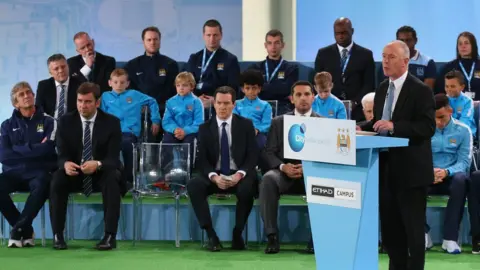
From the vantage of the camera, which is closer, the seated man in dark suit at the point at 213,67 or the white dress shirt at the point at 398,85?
the white dress shirt at the point at 398,85

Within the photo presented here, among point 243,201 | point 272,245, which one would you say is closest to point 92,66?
point 243,201

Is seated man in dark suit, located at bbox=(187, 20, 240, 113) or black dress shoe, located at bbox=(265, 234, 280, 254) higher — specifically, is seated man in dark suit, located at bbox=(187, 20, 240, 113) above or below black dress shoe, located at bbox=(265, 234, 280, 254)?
above

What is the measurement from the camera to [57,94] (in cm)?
849

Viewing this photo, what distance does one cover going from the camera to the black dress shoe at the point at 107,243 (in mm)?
7148

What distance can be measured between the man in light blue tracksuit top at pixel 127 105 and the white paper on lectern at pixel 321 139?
3.70 meters

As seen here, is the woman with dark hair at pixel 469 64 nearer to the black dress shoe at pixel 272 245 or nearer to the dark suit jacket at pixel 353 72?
the dark suit jacket at pixel 353 72

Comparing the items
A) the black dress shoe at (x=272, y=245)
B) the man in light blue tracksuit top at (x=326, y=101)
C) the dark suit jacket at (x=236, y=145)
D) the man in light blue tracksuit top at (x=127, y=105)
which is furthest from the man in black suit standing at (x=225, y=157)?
the man in light blue tracksuit top at (x=127, y=105)

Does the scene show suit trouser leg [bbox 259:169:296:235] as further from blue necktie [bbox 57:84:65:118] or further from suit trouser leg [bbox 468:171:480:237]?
blue necktie [bbox 57:84:65:118]

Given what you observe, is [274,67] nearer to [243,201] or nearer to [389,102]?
[243,201]

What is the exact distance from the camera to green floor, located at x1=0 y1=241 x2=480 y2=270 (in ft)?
21.1

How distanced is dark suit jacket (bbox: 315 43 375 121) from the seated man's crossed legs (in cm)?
177

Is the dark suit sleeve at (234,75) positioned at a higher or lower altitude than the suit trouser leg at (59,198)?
higher

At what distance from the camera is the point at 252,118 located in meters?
8.22

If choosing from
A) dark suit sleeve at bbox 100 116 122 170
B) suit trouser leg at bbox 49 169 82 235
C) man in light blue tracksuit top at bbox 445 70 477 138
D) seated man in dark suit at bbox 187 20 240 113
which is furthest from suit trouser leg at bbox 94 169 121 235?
man in light blue tracksuit top at bbox 445 70 477 138
